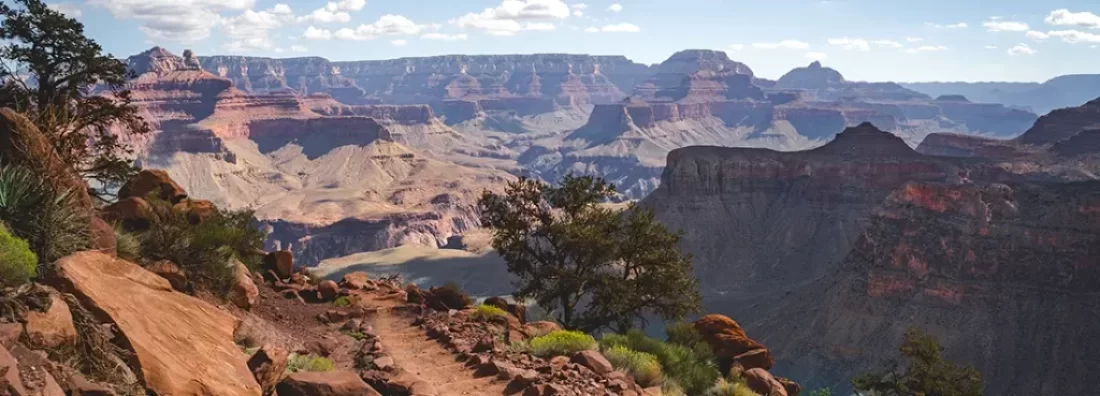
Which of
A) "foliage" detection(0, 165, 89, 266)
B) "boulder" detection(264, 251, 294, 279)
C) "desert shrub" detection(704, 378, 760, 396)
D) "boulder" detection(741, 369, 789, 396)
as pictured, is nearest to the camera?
"foliage" detection(0, 165, 89, 266)

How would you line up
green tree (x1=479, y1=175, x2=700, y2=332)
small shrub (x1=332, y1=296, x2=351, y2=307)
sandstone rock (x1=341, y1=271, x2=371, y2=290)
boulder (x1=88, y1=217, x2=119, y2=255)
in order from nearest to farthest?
boulder (x1=88, y1=217, x2=119, y2=255) < small shrub (x1=332, y1=296, x2=351, y2=307) < green tree (x1=479, y1=175, x2=700, y2=332) < sandstone rock (x1=341, y1=271, x2=371, y2=290)

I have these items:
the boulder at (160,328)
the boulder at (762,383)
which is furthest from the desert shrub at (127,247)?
the boulder at (762,383)

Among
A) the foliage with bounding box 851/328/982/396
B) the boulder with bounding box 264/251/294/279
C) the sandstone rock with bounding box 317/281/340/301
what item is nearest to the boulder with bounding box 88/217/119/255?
the sandstone rock with bounding box 317/281/340/301

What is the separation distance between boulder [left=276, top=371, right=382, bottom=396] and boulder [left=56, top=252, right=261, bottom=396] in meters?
0.58

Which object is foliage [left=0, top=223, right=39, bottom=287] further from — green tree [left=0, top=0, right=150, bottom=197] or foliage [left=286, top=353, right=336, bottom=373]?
green tree [left=0, top=0, right=150, bottom=197]

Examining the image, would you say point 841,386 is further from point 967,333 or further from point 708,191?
point 708,191

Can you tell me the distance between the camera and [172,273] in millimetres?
15578

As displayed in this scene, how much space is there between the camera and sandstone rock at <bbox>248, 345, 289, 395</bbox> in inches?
431

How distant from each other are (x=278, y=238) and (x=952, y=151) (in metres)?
124

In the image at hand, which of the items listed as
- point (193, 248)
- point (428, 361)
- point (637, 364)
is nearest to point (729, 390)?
point (637, 364)

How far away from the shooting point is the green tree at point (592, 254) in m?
26.7

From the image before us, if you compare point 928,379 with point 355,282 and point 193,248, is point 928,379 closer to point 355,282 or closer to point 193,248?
point 355,282

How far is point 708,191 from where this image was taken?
109 meters

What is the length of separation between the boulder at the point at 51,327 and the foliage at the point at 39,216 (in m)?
1.91
